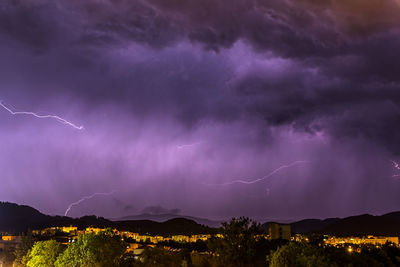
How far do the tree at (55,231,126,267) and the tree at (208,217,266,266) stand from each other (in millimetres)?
9875

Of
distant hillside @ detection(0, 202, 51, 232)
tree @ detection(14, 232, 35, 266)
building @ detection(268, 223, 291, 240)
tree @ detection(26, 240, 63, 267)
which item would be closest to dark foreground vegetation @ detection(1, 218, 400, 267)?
tree @ detection(26, 240, 63, 267)

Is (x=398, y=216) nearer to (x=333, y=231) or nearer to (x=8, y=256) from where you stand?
(x=333, y=231)

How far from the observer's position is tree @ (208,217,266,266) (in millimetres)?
29312

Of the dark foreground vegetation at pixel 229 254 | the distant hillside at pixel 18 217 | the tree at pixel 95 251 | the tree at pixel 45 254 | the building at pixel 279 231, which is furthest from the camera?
the distant hillside at pixel 18 217

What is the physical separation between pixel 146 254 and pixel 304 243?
10949mm

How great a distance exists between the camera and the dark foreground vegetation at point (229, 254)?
25.3 meters

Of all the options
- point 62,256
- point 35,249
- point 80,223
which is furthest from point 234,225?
point 80,223

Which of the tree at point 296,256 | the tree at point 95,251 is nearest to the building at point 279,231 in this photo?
the tree at point 95,251

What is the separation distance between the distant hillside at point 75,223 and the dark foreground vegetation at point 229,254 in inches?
4793

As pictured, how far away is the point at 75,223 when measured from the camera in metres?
179

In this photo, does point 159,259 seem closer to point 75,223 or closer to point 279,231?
point 279,231

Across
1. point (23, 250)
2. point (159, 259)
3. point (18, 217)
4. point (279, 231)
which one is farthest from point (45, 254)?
point (18, 217)

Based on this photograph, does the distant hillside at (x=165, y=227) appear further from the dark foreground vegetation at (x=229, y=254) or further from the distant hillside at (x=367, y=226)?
the dark foreground vegetation at (x=229, y=254)

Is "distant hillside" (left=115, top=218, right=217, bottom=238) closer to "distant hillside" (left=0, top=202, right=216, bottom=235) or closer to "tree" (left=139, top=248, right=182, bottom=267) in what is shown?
"distant hillside" (left=0, top=202, right=216, bottom=235)
